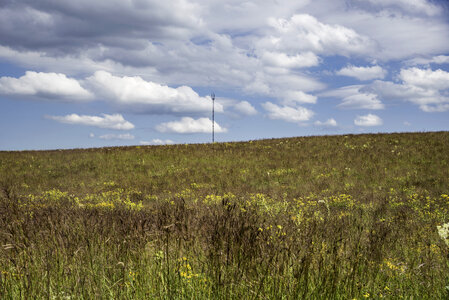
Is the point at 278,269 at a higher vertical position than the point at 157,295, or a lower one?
higher

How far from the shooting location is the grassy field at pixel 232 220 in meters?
3.01

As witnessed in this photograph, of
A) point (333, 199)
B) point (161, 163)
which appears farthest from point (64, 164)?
point (333, 199)

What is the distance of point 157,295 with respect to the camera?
116 inches

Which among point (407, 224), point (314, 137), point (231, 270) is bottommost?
point (407, 224)

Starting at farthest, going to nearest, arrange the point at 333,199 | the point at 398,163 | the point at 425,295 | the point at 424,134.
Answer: the point at 424,134
the point at 398,163
the point at 333,199
the point at 425,295

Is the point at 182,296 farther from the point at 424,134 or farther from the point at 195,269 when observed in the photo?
the point at 424,134

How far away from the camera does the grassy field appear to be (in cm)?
301

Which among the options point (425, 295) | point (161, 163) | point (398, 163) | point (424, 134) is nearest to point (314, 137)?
point (424, 134)

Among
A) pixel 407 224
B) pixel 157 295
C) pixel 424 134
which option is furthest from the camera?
pixel 424 134

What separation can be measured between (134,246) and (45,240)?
1.40 metres

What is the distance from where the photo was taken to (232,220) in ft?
11.5

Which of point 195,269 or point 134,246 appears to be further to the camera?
point 134,246

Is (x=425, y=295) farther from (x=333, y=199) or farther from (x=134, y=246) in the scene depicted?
(x=333, y=199)

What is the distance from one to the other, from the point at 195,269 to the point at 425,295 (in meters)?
2.37
